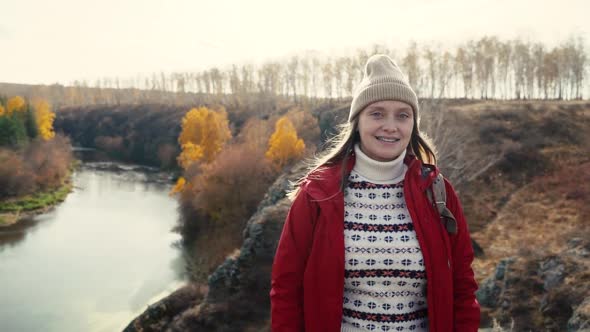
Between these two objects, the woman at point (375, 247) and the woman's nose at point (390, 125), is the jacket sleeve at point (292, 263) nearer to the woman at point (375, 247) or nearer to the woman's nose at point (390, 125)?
the woman at point (375, 247)

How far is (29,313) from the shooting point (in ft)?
55.4

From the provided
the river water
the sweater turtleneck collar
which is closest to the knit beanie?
the sweater turtleneck collar

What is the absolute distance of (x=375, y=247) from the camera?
205 cm

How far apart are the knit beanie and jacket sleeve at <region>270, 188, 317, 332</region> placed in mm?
544

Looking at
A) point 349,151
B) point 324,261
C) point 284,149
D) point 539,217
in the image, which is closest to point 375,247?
point 324,261

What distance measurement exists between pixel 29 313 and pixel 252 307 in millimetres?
9604

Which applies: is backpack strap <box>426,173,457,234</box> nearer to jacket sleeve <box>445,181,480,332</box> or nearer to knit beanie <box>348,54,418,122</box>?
jacket sleeve <box>445,181,480,332</box>

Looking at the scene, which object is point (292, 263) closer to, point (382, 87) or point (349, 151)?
point (349, 151)

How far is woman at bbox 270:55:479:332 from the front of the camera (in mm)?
2062

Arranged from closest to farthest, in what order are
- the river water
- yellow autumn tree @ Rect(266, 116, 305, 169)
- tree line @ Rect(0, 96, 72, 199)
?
the river water < yellow autumn tree @ Rect(266, 116, 305, 169) < tree line @ Rect(0, 96, 72, 199)

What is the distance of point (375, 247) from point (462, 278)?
1.71 feet

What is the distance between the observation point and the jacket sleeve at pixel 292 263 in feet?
6.82

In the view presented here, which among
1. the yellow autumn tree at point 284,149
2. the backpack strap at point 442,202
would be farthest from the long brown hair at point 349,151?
the yellow autumn tree at point 284,149

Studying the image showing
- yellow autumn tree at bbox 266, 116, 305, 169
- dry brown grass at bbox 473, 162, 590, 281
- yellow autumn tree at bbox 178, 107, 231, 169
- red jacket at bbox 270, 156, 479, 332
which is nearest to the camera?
red jacket at bbox 270, 156, 479, 332
